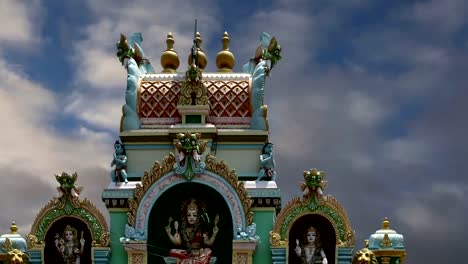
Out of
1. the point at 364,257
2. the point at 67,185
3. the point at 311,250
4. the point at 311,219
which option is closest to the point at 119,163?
the point at 67,185

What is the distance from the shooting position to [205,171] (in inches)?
944

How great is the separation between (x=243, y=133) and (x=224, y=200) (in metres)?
2.06

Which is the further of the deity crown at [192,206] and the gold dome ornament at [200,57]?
the gold dome ornament at [200,57]

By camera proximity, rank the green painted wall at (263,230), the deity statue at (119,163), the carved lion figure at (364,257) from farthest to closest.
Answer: the deity statue at (119,163) < the green painted wall at (263,230) < the carved lion figure at (364,257)

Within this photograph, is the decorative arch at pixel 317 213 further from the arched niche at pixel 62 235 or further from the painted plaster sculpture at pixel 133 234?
the arched niche at pixel 62 235

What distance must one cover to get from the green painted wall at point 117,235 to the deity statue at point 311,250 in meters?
4.17

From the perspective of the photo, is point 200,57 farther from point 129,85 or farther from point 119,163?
point 119,163

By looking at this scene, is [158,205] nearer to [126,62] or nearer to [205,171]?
[205,171]

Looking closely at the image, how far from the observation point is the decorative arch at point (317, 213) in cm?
2375

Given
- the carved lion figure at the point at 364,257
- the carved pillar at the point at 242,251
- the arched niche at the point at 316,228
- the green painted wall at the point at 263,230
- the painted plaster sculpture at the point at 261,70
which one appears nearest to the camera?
the carved lion figure at the point at 364,257

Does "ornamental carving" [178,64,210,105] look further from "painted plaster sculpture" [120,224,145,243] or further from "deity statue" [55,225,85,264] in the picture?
"deity statue" [55,225,85,264]

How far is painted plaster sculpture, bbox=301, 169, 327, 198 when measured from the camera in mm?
23812

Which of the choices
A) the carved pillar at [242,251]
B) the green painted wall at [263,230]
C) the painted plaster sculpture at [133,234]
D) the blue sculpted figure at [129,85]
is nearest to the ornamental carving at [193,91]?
the blue sculpted figure at [129,85]

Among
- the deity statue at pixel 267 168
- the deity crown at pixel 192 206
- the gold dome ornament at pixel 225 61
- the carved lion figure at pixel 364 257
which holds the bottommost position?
the carved lion figure at pixel 364 257
